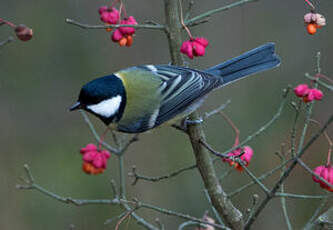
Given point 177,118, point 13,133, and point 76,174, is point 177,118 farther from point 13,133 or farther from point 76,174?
point 13,133

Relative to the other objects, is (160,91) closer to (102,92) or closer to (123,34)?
(102,92)

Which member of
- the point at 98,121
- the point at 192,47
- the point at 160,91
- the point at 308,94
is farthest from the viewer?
the point at 98,121

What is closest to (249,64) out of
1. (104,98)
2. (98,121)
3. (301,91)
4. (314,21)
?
(314,21)

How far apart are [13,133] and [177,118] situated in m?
2.82

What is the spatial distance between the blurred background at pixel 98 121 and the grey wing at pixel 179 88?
5.77 feet

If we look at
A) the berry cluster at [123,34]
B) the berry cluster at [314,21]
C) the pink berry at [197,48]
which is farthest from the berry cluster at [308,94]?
the berry cluster at [123,34]

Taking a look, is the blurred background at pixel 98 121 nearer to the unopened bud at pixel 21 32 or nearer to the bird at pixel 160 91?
the bird at pixel 160 91

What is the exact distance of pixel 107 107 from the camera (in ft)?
9.91

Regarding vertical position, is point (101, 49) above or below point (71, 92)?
above

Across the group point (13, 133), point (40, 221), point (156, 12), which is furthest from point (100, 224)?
point (156, 12)

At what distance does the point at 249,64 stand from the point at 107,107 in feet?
3.19

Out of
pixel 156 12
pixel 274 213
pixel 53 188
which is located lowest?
pixel 274 213

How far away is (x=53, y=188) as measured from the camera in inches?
200

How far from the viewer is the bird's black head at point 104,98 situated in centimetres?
284
